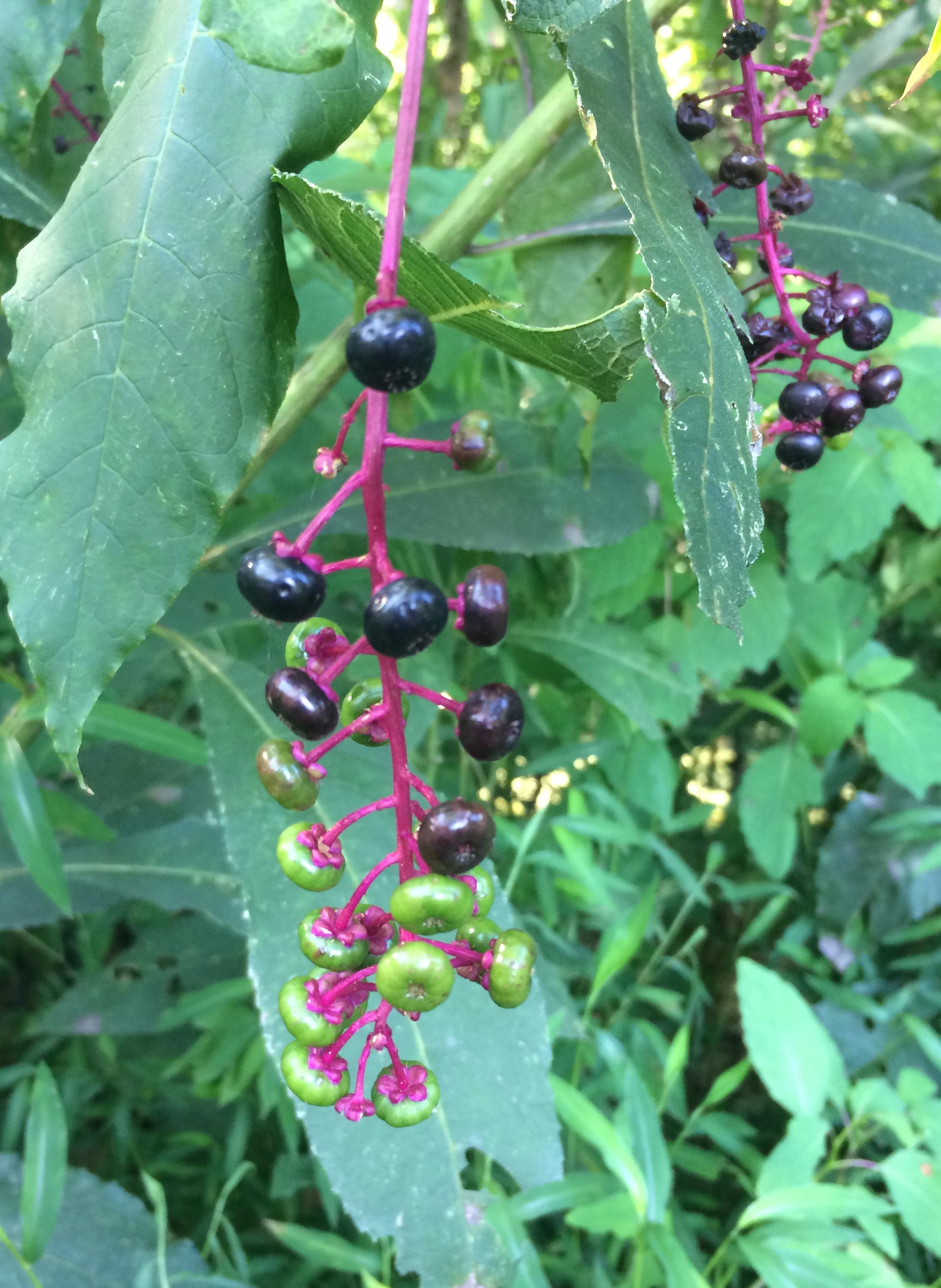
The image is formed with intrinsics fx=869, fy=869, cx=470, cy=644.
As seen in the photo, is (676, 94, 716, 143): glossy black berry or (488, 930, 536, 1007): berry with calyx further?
(676, 94, 716, 143): glossy black berry

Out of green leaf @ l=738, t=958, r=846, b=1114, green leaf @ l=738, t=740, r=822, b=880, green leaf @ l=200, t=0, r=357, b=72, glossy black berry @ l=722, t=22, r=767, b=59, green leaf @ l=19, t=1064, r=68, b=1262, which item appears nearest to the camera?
green leaf @ l=200, t=0, r=357, b=72

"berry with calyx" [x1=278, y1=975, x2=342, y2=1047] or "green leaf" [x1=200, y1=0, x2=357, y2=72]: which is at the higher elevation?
"green leaf" [x1=200, y1=0, x2=357, y2=72]

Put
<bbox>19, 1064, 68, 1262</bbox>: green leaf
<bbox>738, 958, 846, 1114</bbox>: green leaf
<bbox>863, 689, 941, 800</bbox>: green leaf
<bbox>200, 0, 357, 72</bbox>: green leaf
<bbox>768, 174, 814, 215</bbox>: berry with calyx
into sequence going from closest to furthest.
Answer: <bbox>200, 0, 357, 72</bbox>: green leaf
<bbox>768, 174, 814, 215</bbox>: berry with calyx
<bbox>19, 1064, 68, 1262</bbox>: green leaf
<bbox>738, 958, 846, 1114</bbox>: green leaf
<bbox>863, 689, 941, 800</bbox>: green leaf

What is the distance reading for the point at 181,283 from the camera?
0.49 meters

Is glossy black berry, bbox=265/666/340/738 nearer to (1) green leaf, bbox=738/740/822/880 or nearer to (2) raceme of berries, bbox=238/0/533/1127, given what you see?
(2) raceme of berries, bbox=238/0/533/1127

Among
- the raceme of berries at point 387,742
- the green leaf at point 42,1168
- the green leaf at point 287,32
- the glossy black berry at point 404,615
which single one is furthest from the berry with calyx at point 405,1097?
the green leaf at point 42,1168

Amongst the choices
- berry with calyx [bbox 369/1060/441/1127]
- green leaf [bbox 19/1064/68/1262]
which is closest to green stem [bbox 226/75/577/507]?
berry with calyx [bbox 369/1060/441/1127]

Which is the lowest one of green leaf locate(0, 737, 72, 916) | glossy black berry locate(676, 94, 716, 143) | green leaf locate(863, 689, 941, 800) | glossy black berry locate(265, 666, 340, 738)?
green leaf locate(863, 689, 941, 800)

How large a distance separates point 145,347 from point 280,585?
0.56 ft

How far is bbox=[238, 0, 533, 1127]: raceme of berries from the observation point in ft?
1.36

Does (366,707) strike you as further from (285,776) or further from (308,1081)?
(308,1081)

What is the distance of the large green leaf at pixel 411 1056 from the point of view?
2.26 ft

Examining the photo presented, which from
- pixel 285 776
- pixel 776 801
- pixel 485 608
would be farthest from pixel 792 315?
pixel 776 801

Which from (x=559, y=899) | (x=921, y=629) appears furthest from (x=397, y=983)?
(x=921, y=629)
